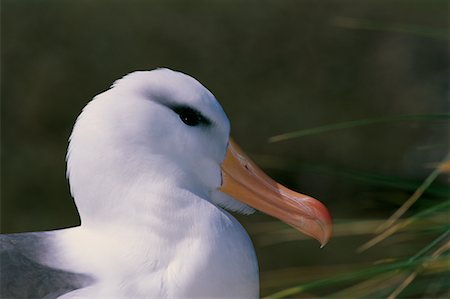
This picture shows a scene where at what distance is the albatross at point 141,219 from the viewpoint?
2342 mm

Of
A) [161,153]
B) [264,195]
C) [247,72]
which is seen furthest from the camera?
[247,72]

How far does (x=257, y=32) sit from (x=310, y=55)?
44 centimetres

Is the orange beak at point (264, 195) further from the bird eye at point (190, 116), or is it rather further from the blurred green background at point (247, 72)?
the blurred green background at point (247, 72)

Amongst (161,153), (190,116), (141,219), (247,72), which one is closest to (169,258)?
(141,219)

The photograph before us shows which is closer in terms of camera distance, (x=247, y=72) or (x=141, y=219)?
(x=141, y=219)

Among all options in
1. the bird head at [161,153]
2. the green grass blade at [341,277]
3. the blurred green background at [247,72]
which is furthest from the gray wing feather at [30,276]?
the blurred green background at [247,72]

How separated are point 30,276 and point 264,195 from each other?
71 centimetres

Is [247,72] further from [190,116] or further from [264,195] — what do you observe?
[190,116]

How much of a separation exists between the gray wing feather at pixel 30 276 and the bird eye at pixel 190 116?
1.60 ft

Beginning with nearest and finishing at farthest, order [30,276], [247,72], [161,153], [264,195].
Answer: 1. [30,276]
2. [161,153]
3. [264,195]
4. [247,72]

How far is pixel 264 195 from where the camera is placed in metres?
2.71

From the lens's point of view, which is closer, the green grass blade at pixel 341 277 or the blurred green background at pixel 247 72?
the green grass blade at pixel 341 277

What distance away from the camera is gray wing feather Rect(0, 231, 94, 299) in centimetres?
231

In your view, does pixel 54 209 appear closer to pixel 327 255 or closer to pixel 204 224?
pixel 327 255
